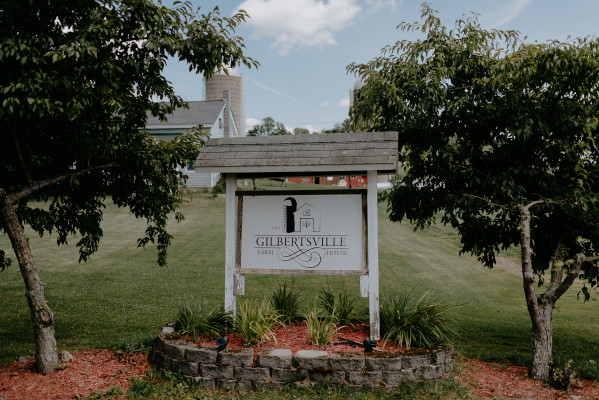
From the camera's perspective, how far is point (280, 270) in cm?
640

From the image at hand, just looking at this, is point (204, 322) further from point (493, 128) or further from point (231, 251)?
point (493, 128)

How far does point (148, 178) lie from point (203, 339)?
Answer: 261 cm

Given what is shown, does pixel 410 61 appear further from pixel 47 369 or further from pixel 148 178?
pixel 47 369

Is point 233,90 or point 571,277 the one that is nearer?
point 571,277

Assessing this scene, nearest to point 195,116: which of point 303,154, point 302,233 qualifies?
point 303,154

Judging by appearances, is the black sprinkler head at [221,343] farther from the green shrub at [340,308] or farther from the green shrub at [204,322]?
the green shrub at [340,308]

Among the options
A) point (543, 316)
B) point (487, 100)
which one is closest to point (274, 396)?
point (543, 316)

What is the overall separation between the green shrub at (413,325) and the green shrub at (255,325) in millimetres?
1505

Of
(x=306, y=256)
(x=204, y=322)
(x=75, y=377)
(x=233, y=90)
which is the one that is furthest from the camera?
(x=233, y=90)

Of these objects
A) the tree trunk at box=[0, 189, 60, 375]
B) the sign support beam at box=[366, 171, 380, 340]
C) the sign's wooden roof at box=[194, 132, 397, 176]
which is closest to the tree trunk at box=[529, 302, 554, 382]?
the sign support beam at box=[366, 171, 380, 340]

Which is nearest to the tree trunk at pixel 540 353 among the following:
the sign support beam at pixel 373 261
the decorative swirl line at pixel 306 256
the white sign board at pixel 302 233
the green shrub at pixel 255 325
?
the sign support beam at pixel 373 261

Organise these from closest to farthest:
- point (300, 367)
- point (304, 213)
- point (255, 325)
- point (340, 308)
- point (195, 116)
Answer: point (300, 367) < point (255, 325) < point (304, 213) < point (340, 308) < point (195, 116)

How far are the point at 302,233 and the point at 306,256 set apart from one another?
12.6 inches

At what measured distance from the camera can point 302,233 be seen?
6.38m
